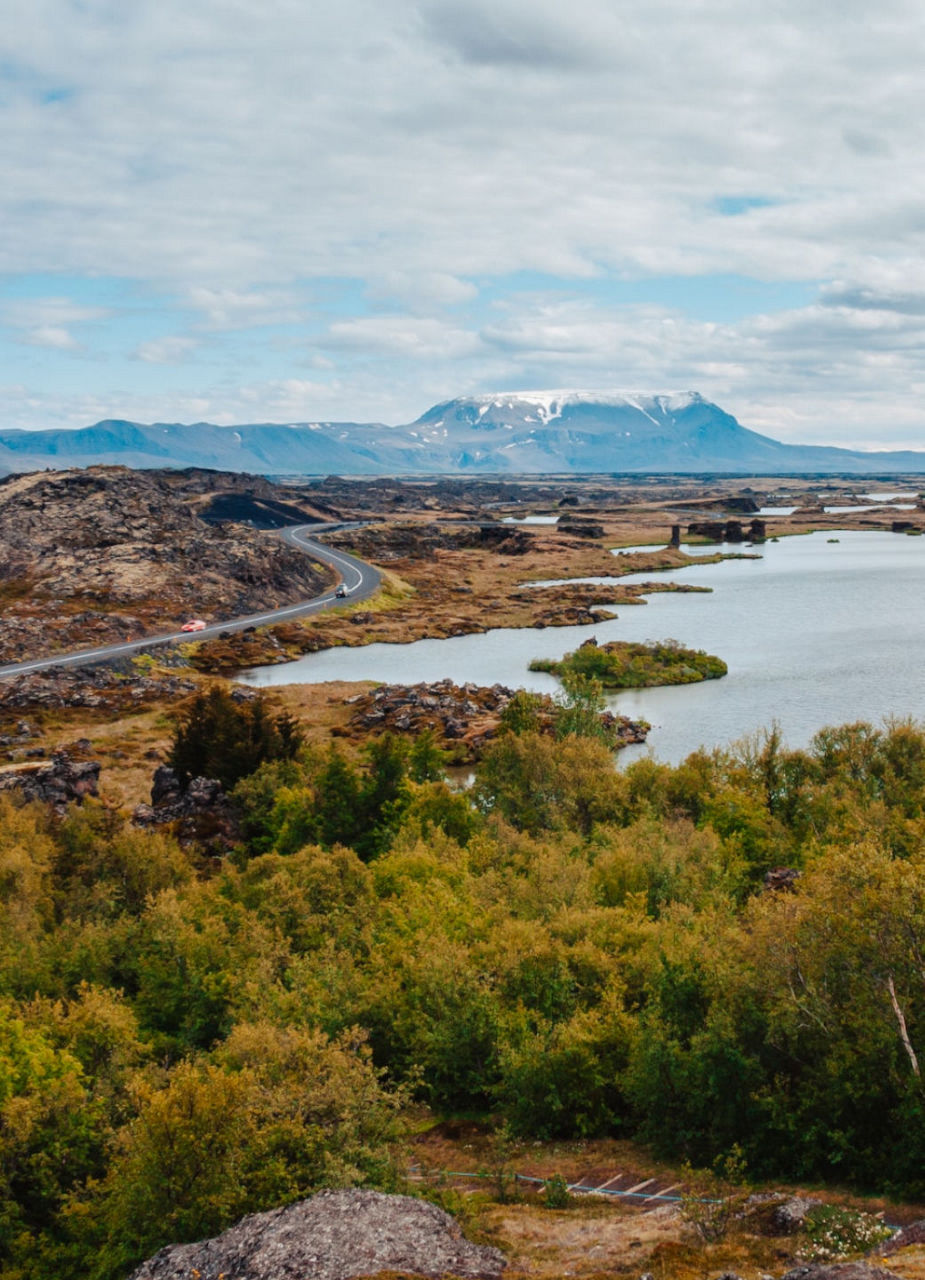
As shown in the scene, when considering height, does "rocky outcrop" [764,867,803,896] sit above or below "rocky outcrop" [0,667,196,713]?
below

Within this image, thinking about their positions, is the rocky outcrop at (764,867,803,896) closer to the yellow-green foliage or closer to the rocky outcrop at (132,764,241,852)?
the yellow-green foliage

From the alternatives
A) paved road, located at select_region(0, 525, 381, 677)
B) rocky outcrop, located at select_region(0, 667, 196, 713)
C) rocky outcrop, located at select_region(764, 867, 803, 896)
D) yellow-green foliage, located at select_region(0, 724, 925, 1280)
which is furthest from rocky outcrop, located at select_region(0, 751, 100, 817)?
rocky outcrop, located at select_region(764, 867, 803, 896)

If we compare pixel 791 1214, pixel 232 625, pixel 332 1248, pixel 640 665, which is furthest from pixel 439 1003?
pixel 232 625

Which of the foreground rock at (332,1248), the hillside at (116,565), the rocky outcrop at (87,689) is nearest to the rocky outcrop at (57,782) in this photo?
the rocky outcrop at (87,689)

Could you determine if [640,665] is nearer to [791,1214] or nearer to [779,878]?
[779,878]

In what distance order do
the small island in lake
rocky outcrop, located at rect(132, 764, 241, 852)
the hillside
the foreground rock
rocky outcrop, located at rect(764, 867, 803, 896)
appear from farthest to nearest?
1. the hillside
2. the small island in lake
3. rocky outcrop, located at rect(132, 764, 241, 852)
4. rocky outcrop, located at rect(764, 867, 803, 896)
5. the foreground rock

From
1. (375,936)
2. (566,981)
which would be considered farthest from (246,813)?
(566,981)
